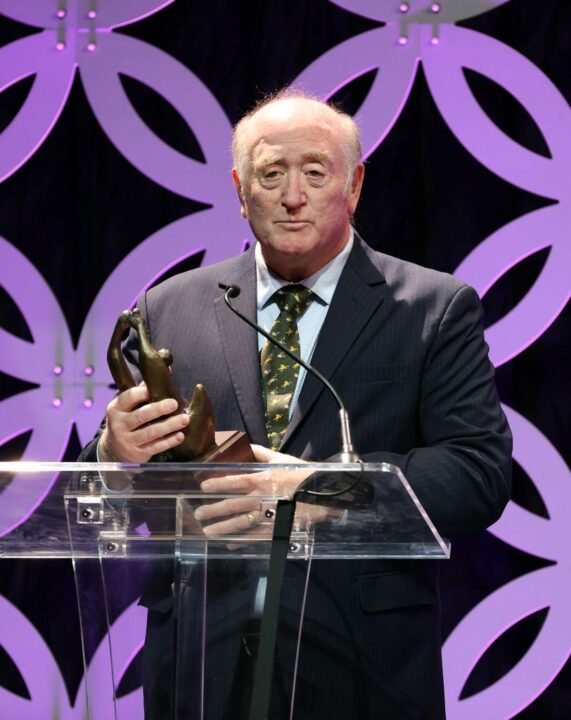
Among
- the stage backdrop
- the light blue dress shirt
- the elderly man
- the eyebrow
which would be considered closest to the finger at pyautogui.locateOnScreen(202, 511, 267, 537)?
the elderly man

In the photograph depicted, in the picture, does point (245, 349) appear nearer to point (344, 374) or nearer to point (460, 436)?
point (344, 374)

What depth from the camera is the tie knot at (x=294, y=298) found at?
2.43 meters

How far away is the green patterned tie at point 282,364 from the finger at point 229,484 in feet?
2.39

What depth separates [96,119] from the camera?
3.69 m

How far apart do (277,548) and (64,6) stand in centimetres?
267

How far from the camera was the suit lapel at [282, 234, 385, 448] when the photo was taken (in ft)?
7.39

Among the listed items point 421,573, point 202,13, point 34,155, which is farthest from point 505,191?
point 421,573

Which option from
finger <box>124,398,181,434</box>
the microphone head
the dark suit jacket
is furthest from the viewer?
the dark suit jacket

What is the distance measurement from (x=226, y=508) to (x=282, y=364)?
2.67 ft

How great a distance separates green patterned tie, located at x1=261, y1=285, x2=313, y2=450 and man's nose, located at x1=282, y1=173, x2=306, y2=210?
17cm

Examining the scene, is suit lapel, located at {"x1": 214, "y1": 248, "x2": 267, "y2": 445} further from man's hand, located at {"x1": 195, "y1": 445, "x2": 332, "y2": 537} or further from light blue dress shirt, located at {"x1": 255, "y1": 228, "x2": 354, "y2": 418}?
man's hand, located at {"x1": 195, "y1": 445, "x2": 332, "y2": 537}

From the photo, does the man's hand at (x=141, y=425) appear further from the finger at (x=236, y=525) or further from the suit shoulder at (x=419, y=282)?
the suit shoulder at (x=419, y=282)

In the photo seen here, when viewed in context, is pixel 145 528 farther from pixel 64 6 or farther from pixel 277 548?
pixel 64 6

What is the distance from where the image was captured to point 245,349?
236 cm
